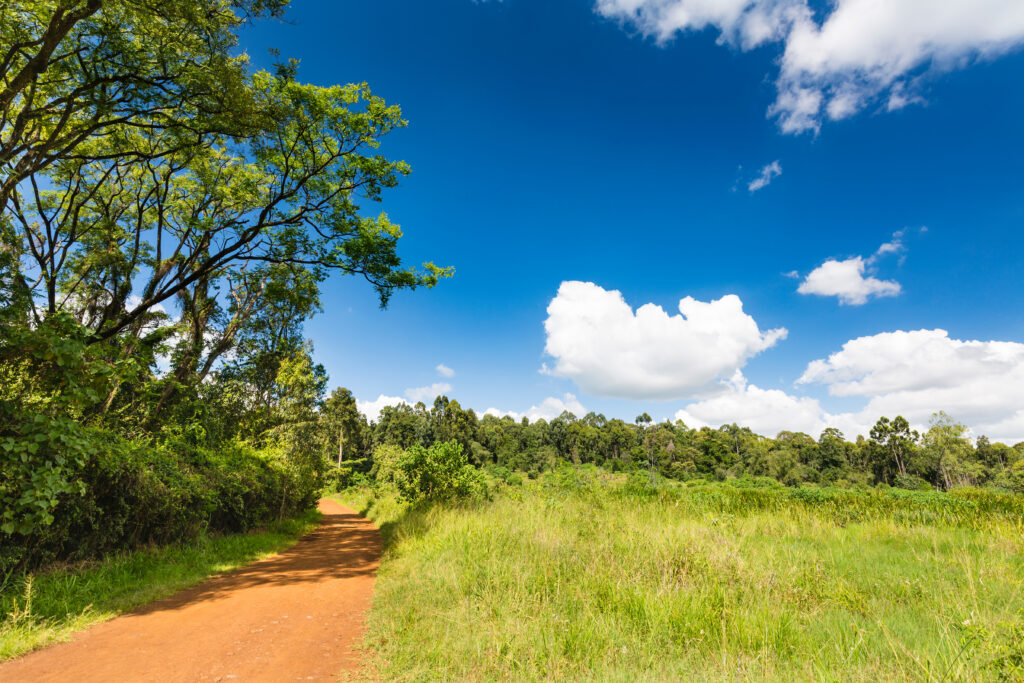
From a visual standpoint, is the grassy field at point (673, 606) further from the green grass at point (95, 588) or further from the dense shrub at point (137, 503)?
the dense shrub at point (137, 503)

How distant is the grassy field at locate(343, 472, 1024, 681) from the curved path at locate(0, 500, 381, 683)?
537 mm

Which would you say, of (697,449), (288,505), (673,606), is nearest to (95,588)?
(673,606)

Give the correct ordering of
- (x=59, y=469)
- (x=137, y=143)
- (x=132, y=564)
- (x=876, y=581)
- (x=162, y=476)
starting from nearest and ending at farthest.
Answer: (x=59, y=469), (x=876, y=581), (x=132, y=564), (x=162, y=476), (x=137, y=143)

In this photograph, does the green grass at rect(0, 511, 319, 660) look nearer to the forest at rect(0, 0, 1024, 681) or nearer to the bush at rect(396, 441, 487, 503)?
the forest at rect(0, 0, 1024, 681)

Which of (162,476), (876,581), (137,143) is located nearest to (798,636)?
(876,581)

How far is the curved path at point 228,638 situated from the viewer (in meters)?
3.78

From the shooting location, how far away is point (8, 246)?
10.5 m

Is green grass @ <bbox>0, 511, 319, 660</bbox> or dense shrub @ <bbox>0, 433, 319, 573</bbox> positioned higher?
dense shrub @ <bbox>0, 433, 319, 573</bbox>

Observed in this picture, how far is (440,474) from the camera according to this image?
1330 centimetres

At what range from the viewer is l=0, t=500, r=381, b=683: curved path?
378cm

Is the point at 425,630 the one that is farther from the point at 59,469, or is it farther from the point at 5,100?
the point at 5,100

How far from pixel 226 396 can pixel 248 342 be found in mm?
3473

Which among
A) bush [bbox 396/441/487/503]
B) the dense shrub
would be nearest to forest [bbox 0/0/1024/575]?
the dense shrub

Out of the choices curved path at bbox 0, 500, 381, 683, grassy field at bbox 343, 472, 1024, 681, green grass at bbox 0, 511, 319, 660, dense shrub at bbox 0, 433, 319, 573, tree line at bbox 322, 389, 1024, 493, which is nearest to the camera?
grassy field at bbox 343, 472, 1024, 681
